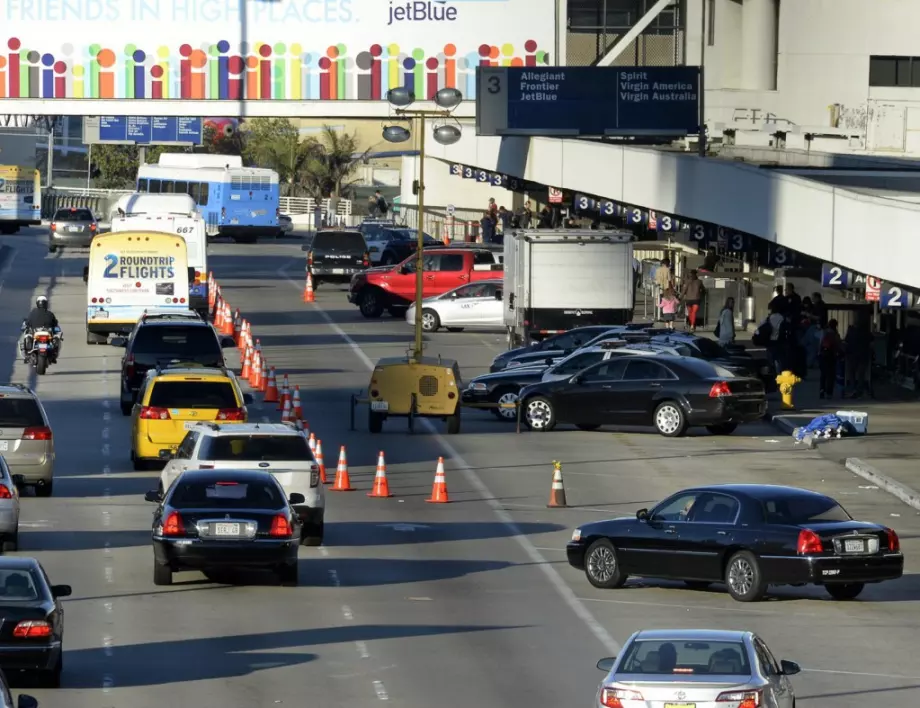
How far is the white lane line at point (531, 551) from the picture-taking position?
19.0m

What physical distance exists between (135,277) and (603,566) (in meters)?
26.0

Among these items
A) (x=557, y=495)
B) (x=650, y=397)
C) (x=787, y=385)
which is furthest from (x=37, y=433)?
(x=787, y=385)

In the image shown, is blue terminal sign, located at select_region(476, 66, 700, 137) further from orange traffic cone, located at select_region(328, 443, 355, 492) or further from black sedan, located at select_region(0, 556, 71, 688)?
black sedan, located at select_region(0, 556, 71, 688)

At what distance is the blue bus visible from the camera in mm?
82250

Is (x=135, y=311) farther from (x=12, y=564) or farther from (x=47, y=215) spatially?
(x=47, y=215)

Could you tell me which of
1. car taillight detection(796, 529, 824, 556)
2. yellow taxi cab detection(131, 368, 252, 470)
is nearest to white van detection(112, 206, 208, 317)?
A: yellow taxi cab detection(131, 368, 252, 470)

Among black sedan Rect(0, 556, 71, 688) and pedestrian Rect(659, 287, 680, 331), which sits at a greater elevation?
black sedan Rect(0, 556, 71, 688)

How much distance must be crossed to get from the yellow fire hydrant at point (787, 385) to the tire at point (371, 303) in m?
19.7

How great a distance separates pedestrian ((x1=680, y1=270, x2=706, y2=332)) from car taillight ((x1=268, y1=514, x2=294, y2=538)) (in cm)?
3267

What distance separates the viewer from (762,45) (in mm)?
71125

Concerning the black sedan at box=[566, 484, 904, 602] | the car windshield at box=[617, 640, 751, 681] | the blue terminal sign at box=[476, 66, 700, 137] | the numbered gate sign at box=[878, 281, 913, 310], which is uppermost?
the blue terminal sign at box=[476, 66, 700, 137]

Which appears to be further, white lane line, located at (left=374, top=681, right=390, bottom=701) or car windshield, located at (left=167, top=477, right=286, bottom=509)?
car windshield, located at (left=167, top=477, right=286, bottom=509)

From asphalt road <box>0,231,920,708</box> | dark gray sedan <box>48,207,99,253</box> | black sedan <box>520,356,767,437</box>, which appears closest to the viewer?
asphalt road <box>0,231,920,708</box>

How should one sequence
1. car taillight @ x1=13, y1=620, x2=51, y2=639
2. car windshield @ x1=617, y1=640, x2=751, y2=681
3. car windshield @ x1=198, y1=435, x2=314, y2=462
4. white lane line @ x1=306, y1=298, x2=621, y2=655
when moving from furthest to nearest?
car windshield @ x1=198, y1=435, x2=314, y2=462 < white lane line @ x1=306, y1=298, x2=621, y2=655 < car taillight @ x1=13, y1=620, x2=51, y2=639 < car windshield @ x1=617, y1=640, x2=751, y2=681
